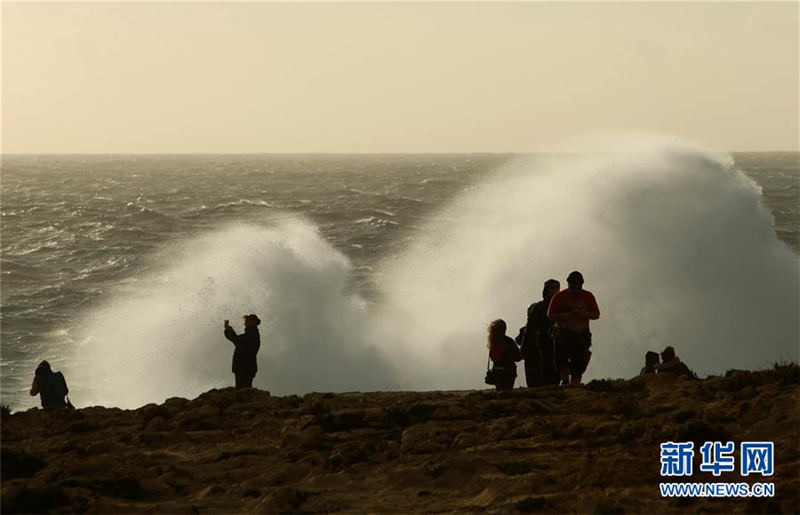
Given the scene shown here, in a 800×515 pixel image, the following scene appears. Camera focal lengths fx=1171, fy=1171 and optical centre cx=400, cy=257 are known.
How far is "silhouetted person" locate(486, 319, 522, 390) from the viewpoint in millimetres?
11969

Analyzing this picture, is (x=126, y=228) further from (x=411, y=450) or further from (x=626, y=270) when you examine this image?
(x=411, y=450)

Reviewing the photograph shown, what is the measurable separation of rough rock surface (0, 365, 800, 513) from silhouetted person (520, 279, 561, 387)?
84cm

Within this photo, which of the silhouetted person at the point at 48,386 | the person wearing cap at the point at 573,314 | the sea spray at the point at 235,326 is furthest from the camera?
the sea spray at the point at 235,326

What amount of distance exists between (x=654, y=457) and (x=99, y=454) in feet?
15.5

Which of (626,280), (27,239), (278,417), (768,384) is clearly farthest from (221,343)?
(27,239)

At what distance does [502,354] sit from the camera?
1212 cm

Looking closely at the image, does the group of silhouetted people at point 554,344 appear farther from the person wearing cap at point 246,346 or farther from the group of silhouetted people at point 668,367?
the person wearing cap at point 246,346

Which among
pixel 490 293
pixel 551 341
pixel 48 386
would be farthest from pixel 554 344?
pixel 490 293

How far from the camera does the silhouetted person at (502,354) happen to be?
12.0 metres

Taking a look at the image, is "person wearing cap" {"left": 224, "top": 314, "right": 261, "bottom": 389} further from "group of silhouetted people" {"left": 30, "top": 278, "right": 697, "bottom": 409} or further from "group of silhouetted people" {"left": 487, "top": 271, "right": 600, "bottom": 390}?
"group of silhouetted people" {"left": 487, "top": 271, "right": 600, "bottom": 390}

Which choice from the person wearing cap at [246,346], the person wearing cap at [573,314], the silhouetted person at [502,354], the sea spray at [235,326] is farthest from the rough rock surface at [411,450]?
the sea spray at [235,326]

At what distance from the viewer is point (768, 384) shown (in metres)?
10.4

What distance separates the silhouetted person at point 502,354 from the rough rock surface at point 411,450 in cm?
38

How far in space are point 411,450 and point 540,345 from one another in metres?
3.22
